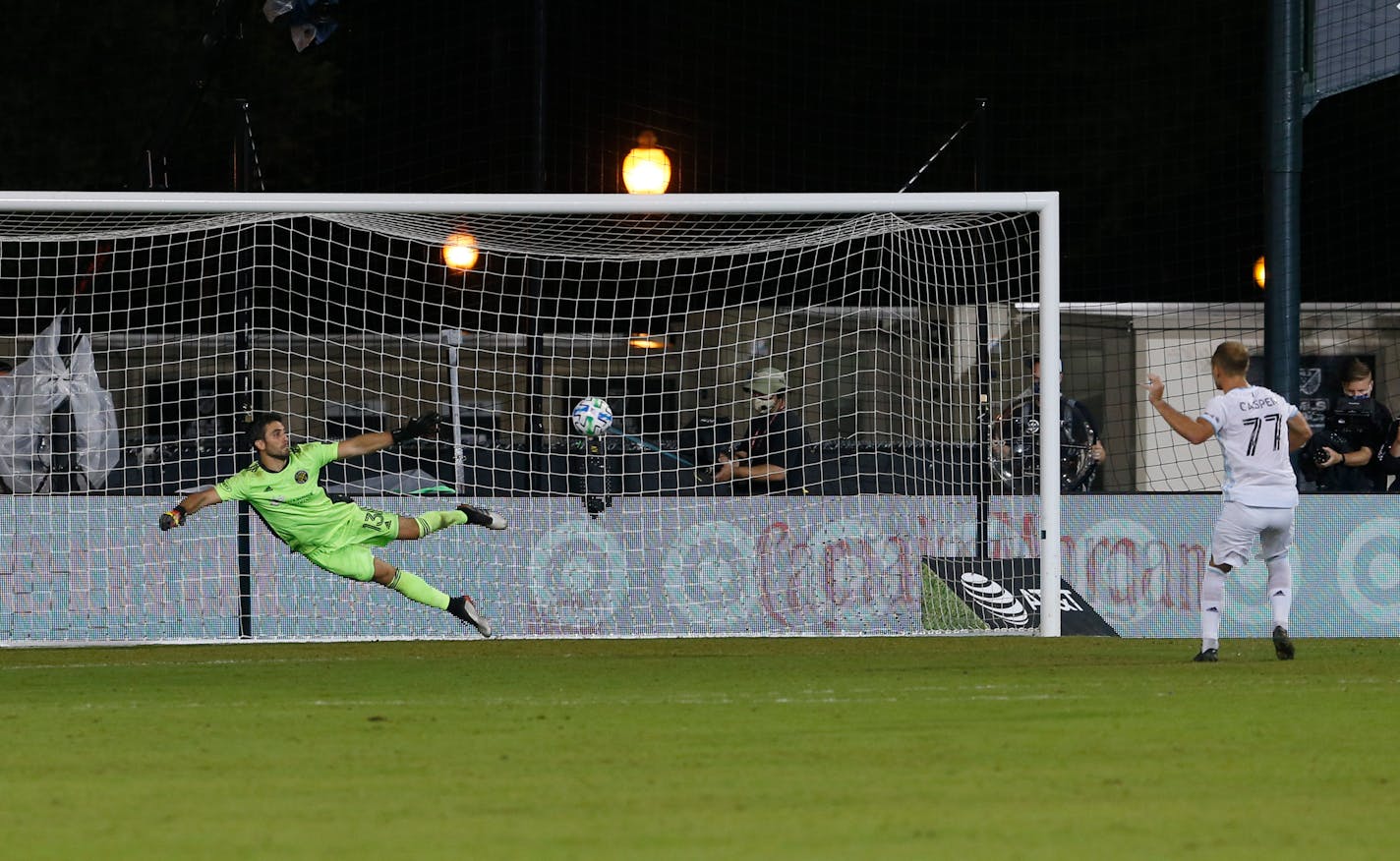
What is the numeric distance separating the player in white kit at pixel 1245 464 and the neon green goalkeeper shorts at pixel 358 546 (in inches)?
210

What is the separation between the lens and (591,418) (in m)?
13.6

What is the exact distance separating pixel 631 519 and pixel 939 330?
281 cm

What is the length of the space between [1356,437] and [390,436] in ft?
24.2

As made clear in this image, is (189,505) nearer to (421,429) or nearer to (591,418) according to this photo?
(421,429)

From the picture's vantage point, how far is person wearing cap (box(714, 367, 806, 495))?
13.8m

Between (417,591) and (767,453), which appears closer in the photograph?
(417,591)

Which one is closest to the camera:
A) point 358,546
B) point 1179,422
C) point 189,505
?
point 1179,422

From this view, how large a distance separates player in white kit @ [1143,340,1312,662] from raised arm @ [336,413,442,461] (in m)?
4.68
